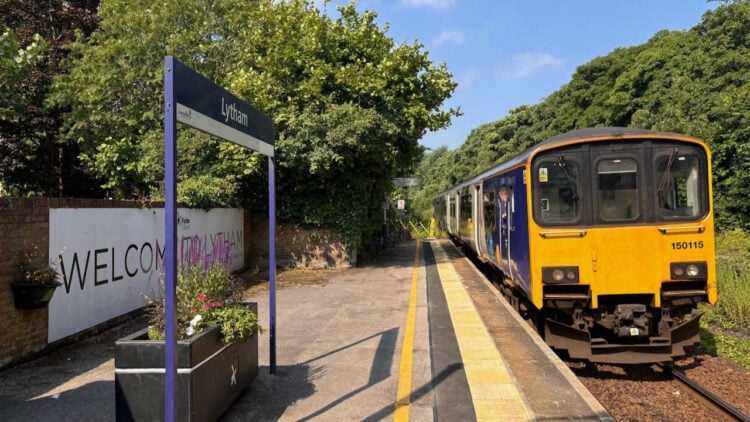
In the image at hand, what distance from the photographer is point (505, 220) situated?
27.6 ft

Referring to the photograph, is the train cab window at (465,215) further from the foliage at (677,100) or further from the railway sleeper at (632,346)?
the foliage at (677,100)

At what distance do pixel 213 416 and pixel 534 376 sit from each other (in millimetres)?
3301

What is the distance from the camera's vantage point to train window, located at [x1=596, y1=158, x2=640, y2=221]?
6375 millimetres

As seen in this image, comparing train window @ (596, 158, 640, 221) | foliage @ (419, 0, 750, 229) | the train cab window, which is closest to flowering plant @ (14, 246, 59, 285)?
train window @ (596, 158, 640, 221)

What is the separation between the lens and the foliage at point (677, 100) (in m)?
21.0

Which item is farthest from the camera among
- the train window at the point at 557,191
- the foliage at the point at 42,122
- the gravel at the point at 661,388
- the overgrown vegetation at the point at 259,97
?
the foliage at the point at 42,122

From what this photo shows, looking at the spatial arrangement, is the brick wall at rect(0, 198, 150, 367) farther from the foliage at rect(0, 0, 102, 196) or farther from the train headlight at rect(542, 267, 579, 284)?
the foliage at rect(0, 0, 102, 196)

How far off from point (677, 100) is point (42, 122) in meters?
33.1

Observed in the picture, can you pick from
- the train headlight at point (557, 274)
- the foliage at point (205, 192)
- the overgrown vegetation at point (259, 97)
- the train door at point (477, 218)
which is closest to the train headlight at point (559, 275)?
the train headlight at point (557, 274)

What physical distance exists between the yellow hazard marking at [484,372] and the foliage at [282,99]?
253 inches

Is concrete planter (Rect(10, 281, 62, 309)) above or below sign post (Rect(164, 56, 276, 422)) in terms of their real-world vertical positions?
below

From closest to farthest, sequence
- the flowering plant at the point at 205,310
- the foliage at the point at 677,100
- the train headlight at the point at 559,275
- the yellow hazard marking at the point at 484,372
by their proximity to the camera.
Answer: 1. the flowering plant at the point at 205,310
2. the yellow hazard marking at the point at 484,372
3. the train headlight at the point at 559,275
4. the foliage at the point at 677,100

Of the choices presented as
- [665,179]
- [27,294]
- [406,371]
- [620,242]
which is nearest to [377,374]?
[406,371]

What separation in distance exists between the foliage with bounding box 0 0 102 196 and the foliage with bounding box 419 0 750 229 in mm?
26094
